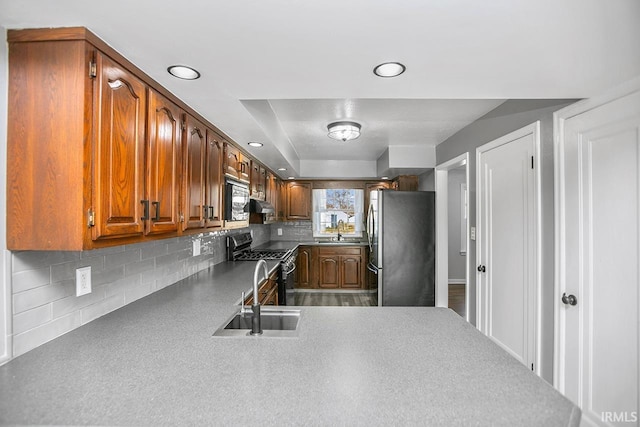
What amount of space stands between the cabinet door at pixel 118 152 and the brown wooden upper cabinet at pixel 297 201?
4.14 meters

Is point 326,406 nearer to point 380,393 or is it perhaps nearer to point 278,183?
point 380,393

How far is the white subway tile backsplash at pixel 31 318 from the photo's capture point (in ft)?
3.77

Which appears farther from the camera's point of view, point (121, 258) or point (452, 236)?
point (452, 236)

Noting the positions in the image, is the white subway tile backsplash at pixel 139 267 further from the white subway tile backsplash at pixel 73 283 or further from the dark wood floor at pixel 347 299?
the dark wood floor at pixel 347 299

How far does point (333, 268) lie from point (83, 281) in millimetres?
4132

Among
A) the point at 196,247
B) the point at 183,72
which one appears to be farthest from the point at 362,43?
the point at 196,247

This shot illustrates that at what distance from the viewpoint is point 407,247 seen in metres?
3.99

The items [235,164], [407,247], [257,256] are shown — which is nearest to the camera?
[235,164]

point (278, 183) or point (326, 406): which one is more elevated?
point (278, 183)

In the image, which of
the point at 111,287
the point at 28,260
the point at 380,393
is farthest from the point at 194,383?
the point at 111,287

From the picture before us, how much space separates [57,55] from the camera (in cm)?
111

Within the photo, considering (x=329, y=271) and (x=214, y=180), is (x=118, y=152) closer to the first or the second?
(x=214, y=180)

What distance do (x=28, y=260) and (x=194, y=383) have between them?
854mm

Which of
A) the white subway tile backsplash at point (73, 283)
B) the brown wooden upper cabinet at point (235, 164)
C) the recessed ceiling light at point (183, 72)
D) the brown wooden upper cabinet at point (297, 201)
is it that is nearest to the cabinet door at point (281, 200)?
the brown wooden upper cabinet at point (297, 201)
